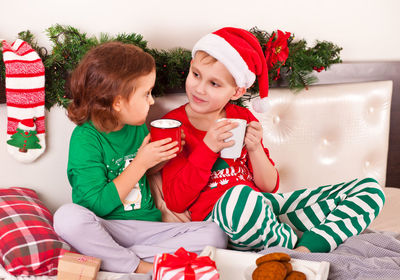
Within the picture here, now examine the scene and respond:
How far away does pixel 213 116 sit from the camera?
4.60 feet

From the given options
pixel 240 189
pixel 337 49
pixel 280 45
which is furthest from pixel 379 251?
pixel 337 49

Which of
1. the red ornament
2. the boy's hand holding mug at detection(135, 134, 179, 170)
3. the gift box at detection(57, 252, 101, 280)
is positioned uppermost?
the red ornament

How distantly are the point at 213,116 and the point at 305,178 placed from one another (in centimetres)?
56

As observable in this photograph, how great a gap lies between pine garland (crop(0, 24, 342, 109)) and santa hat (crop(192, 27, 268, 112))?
0.13m

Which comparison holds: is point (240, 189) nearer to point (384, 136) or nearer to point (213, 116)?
point (213, 116)

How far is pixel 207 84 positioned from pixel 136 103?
0.66ft

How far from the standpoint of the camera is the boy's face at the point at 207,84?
1262mm

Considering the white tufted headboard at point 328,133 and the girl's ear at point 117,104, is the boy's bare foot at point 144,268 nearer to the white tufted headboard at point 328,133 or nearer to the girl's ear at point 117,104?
the girl's ear at point 117,104

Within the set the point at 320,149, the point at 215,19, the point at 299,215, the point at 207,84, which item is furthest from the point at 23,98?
the point at 320,149

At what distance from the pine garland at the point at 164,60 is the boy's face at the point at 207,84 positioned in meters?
0.12

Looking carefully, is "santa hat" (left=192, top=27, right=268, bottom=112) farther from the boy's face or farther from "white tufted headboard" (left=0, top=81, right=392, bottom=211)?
"white tufted headboard" (left=0, top=81, right=392, bottom=211)

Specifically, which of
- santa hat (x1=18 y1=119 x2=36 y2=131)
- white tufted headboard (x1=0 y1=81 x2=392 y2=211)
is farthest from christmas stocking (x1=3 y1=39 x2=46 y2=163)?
white tufted headboard (x1=0 y1=81 x2=392 y2=211)

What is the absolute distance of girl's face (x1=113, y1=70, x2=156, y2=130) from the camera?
120cm

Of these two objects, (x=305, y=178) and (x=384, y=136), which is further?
(x=384, y=136)
